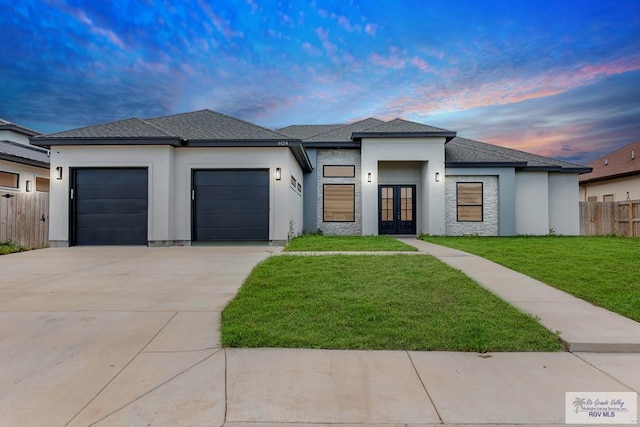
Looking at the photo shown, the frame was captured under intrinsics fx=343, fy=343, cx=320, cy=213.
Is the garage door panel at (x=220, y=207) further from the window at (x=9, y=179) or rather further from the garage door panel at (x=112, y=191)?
the window at (x=9, y=179)

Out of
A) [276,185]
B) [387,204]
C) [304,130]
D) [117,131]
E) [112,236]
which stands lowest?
[112,236]

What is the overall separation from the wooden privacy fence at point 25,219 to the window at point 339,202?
10.5 metres

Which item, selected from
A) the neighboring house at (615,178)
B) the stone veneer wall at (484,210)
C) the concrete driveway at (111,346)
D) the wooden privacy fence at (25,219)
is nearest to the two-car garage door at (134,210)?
the wooden privacy fence at (25,219)

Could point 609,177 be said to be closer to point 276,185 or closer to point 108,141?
point 276,185

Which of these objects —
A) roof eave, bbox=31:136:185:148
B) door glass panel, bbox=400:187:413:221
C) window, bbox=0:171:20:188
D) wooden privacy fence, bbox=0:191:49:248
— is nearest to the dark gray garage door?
roof eave, bbox=31:136:185:148

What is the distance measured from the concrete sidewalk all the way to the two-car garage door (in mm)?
7363

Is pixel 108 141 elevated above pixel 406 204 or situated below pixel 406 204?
above

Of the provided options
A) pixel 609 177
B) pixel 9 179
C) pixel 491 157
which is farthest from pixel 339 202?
pixel 609 177

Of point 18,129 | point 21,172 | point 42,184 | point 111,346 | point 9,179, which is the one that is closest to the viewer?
point 111,346

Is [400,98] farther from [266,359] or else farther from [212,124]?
[266,359]

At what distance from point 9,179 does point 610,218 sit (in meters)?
26.0

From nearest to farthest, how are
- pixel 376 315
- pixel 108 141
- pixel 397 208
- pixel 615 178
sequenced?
pixel 376 315 < pixel 108 141 < pixel 397 208 < pixel 615 178

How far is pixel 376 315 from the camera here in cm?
406

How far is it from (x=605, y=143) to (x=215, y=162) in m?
22.5
